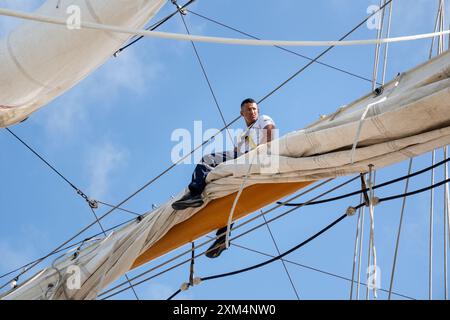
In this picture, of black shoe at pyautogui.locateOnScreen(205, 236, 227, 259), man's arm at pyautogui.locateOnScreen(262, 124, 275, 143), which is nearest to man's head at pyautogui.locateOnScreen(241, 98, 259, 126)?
man's arm at pyautogui.locateOnScreen(262, 124, 275, 143)

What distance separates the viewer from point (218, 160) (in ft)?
25.7

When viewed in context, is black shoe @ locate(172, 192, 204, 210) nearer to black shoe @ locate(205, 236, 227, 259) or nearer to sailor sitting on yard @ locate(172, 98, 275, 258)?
sailor sitting on yard @ locate(172, 98, 275, 258)

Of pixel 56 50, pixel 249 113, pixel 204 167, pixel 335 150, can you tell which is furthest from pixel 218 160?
pixel 56 50

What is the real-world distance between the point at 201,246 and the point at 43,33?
210 cm

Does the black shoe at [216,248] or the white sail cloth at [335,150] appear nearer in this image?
the white sail cloth at [335,150]

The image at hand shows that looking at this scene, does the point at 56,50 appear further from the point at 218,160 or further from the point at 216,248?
the point at 216,248

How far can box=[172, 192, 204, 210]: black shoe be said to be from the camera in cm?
774

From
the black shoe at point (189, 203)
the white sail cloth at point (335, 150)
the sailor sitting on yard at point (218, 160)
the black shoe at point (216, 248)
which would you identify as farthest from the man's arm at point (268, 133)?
the black shoe at point (216, 248)

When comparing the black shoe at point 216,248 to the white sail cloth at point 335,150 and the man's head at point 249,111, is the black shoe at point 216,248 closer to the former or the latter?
the white sail cloth at point 335,150

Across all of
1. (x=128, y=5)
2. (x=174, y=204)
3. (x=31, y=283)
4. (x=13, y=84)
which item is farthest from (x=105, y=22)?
(x=31, y=283)

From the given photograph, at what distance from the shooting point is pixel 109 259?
27.0ft

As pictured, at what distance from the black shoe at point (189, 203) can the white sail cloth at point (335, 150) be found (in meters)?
0.08

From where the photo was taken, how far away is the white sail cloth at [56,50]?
8375 mm
